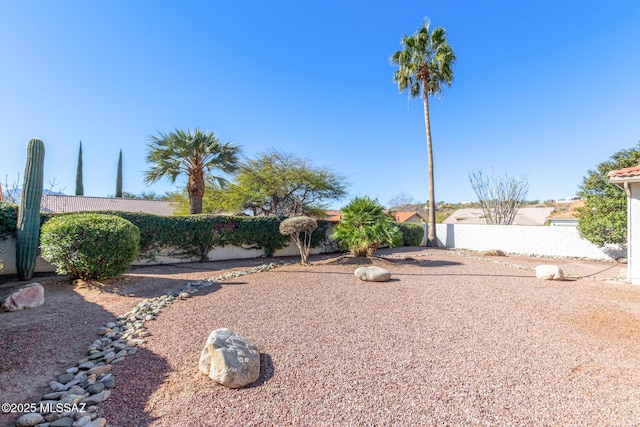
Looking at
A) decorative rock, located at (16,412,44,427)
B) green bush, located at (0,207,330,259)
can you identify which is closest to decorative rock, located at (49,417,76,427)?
decorative rock, located at (16,412,44,427)

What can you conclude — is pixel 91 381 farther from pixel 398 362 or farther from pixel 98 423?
pixel 398 362

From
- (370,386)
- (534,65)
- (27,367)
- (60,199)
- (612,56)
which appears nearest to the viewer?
(370,386)

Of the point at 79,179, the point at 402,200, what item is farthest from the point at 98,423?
the point at 402,200

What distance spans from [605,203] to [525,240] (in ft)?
12.0

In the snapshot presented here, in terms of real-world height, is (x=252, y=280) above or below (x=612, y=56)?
below

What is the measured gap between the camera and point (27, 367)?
9.14ft

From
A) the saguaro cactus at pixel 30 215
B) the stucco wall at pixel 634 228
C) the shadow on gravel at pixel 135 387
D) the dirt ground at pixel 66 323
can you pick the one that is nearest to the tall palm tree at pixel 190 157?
the saguaro cactus at pixel 30 215

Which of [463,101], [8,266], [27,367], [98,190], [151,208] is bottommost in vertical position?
[27,367]

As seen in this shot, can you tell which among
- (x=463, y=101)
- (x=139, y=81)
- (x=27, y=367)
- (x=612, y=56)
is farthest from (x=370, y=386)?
(x=463, y=101)

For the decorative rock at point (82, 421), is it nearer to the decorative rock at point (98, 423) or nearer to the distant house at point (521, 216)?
the decorative rock at point (98, 423)

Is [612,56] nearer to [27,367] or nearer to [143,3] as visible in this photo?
[143,3]

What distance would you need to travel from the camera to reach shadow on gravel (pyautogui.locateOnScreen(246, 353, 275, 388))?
2.55m

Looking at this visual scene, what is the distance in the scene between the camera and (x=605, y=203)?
10594mm

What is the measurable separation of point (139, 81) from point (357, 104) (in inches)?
354
